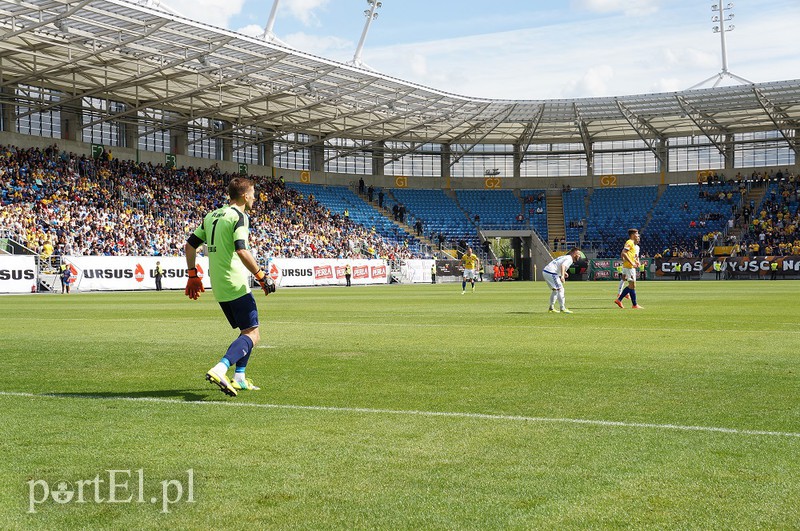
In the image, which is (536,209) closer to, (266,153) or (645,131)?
(645,131)

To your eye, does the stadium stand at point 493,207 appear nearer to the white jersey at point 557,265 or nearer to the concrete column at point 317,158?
the concrete column at point 317,158

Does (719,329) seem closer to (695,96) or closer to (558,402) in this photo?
(558,402)

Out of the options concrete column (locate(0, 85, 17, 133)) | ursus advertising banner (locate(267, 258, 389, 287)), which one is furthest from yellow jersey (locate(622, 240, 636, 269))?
concrete column (locate(0, 85, 17, 133))

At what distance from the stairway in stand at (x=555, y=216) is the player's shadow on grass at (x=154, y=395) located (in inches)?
2869

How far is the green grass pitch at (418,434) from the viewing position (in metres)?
4.64

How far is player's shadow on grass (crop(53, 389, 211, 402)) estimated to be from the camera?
855cm

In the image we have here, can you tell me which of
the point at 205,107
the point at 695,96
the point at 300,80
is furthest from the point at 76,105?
the point at 695,96

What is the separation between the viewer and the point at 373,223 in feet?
255

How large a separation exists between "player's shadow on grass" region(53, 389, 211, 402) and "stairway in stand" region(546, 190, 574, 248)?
7287cm

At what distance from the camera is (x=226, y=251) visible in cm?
868

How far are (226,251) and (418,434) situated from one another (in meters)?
3.13

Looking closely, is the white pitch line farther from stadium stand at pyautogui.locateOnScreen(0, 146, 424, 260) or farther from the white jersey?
stadium stand at pyautogui.locateOnScreen(0, 146, 424, 260)

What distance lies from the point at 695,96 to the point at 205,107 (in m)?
36.7

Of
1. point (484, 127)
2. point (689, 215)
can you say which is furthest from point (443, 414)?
point (689, 215)
